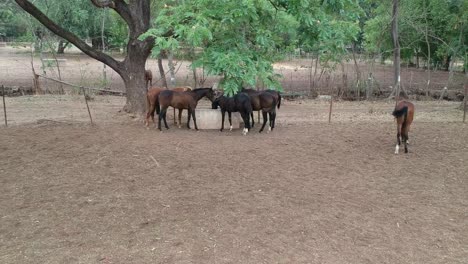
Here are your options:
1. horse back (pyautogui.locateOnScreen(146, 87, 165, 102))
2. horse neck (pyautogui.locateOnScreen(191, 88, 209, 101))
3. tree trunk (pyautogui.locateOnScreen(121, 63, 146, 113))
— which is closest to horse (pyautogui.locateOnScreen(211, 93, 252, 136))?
horse neck (pyautogui.locateOnScreen(191, 88, 209, 101))

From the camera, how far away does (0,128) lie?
1003 centimetres

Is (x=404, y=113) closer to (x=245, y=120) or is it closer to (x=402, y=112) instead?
(x=402, y=112)

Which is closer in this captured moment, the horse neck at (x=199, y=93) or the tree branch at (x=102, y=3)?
the tree branch at (x=102, y=3)

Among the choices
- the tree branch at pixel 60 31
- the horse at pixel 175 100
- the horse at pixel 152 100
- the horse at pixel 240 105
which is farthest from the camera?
the horse at pixel 152 100

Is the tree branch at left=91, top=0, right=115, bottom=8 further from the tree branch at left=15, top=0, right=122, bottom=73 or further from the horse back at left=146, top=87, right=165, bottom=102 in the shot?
the horse back at left=146, top=87, right=165, bottom=102

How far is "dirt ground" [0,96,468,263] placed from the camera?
15.1 ft

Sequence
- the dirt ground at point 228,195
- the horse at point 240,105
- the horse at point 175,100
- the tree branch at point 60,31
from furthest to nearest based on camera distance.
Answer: the horse at point 175,100 < the horse at point 240,105 < the tree branch at point 60,31 < the dirt ground at point 228,195

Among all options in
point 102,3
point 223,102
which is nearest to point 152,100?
point 223,102

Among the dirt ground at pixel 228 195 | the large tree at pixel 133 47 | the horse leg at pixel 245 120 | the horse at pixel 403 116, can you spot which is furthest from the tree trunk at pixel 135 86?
the horse at pixel 403 116

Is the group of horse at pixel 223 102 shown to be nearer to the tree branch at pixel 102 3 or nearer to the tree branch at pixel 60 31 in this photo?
the tree branch at pixel 60 31

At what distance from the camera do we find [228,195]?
6.19m

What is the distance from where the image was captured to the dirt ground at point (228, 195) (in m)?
4.61

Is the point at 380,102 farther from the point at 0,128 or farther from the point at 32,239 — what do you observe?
the point at 32,239

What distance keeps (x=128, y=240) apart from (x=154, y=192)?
62.3 inches
